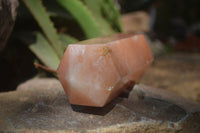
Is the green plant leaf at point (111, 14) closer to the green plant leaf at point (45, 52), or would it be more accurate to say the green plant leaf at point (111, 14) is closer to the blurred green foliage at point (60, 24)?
the blurred green foliage at point (60, 24)

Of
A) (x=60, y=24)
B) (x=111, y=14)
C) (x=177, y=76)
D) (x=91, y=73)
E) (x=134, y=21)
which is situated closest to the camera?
(x=91, y=73)

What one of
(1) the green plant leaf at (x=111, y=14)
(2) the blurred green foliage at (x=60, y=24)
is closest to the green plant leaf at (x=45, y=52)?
(2) the blurred green foliage at (x=60, y=24)

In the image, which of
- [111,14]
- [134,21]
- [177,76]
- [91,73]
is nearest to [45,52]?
[111,14]

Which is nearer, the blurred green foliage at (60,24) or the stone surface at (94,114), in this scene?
the stone surface at (94,114)

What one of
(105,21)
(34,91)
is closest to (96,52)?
(34,91)

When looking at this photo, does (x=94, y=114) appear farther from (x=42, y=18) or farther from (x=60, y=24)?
(x=60, y=24)

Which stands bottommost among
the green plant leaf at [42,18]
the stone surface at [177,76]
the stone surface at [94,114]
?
the stone surface at [177,76]
